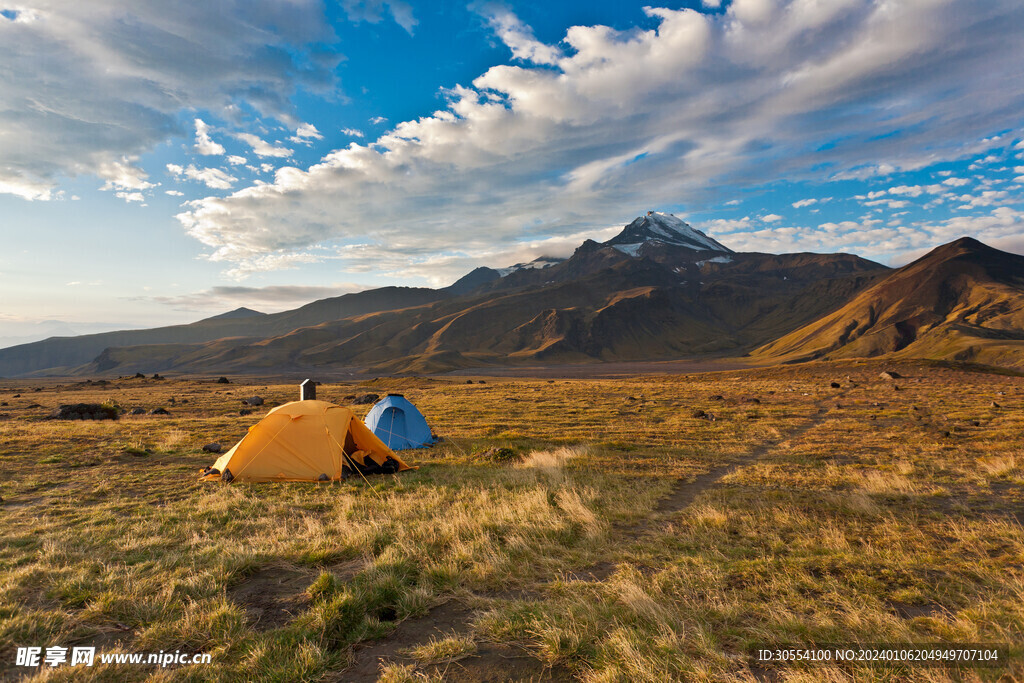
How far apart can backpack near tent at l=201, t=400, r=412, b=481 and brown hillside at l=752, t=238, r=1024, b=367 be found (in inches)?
4715

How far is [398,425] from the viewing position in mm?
18375

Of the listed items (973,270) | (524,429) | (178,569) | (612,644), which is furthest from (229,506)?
(973,270)

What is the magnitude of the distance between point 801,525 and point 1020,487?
7.49m

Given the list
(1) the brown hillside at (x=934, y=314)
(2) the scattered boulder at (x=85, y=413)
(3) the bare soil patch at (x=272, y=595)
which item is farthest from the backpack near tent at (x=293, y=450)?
(1) the brown hillside at (x=934, y=314)

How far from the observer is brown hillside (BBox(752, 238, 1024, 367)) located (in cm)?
10444

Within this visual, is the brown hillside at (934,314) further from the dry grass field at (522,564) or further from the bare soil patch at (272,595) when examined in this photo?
the bare soil patch at (272,595)

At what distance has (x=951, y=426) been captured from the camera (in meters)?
20.8

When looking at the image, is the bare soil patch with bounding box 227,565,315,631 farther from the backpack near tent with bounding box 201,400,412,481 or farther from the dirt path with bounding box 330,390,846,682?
the backpack near tent with bounding box 201,400,412,481

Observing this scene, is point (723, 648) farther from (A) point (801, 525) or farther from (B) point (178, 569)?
(B) point (178, 569)

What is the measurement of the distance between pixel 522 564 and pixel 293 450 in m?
9.12

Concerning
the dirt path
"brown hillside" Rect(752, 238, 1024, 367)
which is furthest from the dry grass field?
"brown hillside" Rect(752, 238, 1024, 367)

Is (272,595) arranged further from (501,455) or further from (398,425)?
(398,425)

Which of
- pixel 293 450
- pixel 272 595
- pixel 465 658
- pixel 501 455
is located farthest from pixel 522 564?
pixel 293 450

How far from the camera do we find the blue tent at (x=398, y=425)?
18042 mm
